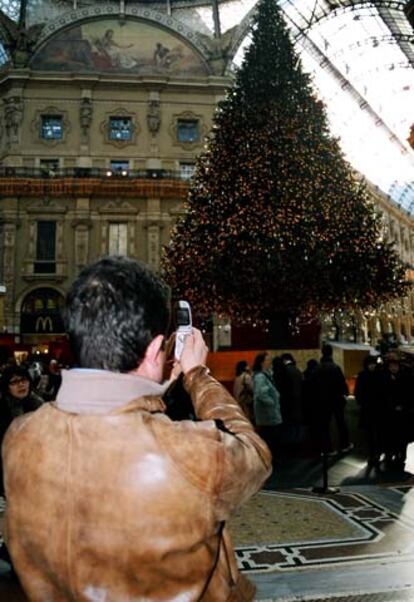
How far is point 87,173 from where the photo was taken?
98.9 feet

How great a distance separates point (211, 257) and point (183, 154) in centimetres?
1686

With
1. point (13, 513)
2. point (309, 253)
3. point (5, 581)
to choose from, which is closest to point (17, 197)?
point (309, 253)

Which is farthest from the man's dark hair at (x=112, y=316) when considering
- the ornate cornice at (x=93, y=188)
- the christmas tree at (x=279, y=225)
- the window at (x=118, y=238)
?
the ornate cornice at (x=93, y=188)

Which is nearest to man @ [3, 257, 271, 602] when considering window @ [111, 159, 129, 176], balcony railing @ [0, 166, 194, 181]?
balcony railing @ [0, 166, 194, 181]

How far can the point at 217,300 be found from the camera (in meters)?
16.8

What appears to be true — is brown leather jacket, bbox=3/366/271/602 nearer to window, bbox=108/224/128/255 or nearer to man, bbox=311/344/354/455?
man, bbox=311/344/354/455

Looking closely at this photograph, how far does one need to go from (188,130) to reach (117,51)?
20.6 feet

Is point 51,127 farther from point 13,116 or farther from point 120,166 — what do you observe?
point 120,166

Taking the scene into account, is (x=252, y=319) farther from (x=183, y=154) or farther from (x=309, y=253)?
(x=183, y=154)

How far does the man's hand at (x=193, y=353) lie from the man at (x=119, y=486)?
205 millimetres

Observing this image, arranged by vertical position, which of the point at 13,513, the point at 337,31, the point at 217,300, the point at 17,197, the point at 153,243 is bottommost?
the point at 13,513

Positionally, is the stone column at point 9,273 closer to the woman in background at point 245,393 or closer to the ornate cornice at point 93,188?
the ornate cornice at point 93,188

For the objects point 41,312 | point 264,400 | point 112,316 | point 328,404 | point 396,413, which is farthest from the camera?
point 41,312

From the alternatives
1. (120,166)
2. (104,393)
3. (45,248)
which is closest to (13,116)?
(120,166)
